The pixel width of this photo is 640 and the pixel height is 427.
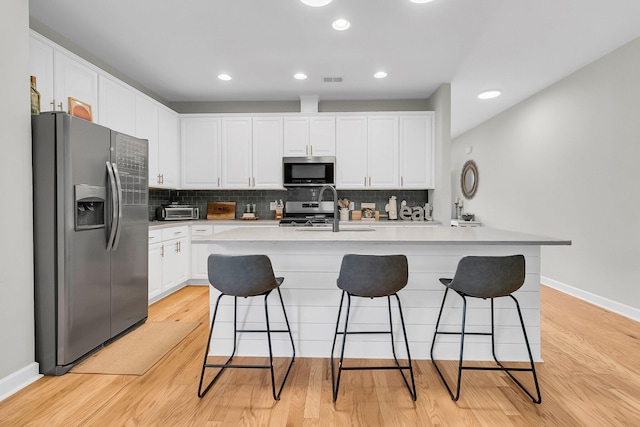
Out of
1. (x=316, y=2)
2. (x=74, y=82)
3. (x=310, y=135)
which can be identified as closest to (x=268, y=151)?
(x=310, y=135)

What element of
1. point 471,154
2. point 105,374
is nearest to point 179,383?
point 105,374

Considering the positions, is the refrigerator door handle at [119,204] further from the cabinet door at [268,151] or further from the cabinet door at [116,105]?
the cabinet door at [268,151]

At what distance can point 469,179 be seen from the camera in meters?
7.41

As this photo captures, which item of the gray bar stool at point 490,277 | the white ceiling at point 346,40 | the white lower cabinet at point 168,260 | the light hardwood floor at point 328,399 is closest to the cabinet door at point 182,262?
the white lower cabinet at point 168,260

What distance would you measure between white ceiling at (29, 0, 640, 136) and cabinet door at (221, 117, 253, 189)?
0.50 m

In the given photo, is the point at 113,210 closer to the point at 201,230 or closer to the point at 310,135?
the point at 201,230

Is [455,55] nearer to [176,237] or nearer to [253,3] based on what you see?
[253,3]

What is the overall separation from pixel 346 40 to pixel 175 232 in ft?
9.91

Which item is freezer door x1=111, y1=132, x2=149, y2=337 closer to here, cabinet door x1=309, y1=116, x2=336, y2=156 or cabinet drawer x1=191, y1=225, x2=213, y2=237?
cabinet drawer x1=191, y1=225, x2=213, y2=237

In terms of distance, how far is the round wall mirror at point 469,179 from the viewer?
706cm

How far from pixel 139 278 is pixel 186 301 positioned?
1013 millimetres

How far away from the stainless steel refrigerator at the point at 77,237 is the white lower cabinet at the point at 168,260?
3.06ft

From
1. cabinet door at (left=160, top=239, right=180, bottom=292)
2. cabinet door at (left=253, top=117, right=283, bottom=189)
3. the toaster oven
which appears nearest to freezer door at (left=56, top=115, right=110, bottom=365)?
cabinet door at (left=160, top=239, right=180, bottom=292)

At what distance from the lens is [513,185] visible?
5594mm
